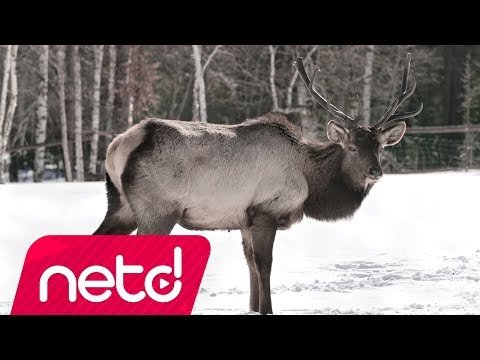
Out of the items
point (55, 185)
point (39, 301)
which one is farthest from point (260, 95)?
point (39, 301)

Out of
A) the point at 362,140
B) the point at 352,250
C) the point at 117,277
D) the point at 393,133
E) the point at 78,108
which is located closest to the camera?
the point at 117,277

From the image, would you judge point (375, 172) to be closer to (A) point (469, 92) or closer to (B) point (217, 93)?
(A) point (469, 92)

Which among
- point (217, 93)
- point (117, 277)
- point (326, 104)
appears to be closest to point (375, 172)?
point (326, 104)

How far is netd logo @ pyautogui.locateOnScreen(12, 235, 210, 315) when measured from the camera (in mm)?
6422

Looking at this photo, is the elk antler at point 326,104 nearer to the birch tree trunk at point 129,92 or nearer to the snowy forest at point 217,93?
the snowy forest at point 217,93

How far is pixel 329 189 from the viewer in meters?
8.02

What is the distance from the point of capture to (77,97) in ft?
65.5

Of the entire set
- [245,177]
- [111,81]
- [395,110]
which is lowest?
[245,177]

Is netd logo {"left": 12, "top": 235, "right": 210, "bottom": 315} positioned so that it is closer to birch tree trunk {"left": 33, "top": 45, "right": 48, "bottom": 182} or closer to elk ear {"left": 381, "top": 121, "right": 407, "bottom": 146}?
elk ear {"left": 381, "top": 121, "right": 407, "bottom": 146}

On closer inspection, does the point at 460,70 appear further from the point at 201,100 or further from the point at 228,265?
the point at 228,265

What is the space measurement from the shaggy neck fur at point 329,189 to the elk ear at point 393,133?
426 mm

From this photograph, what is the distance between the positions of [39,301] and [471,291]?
14.6ft

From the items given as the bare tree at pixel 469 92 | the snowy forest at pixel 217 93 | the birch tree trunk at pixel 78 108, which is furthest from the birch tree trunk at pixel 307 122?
the birch tree trunk at pixel 78 108

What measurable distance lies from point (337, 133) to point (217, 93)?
18.0m
